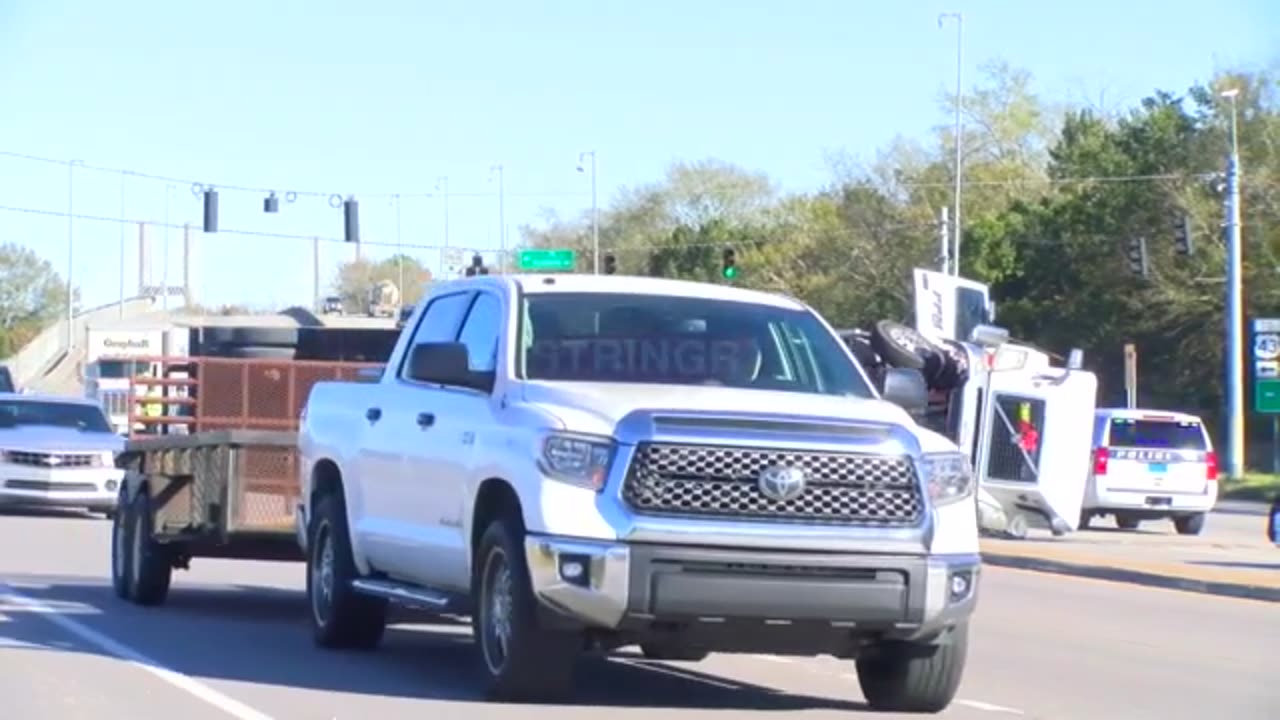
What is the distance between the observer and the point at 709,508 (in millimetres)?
10609

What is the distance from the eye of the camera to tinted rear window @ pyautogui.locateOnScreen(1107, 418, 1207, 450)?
32906mm

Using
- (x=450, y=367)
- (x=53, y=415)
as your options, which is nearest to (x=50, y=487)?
(x=53, y=415)

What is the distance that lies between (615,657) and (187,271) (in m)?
75.0

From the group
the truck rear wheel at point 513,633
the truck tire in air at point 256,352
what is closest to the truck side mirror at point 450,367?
the truck rear wheel at point 513,633

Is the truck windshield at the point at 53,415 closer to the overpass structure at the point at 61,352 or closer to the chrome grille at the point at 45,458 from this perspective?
the chrome grille at the point at 45,458

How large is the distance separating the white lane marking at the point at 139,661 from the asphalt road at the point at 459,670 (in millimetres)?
16

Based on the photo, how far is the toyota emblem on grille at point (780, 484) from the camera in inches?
418

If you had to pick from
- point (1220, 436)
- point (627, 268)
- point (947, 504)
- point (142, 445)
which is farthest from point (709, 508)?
point (627, 268)

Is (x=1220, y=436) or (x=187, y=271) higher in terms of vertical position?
(x=187, y=271)

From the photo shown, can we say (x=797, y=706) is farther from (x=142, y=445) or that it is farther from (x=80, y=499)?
(x=80, y=499)

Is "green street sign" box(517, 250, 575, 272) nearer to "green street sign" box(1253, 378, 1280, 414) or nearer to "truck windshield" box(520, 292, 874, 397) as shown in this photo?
"green street sign" box(1253, 378, 1280, 414)

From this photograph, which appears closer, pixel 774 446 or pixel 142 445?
pixel 774 446

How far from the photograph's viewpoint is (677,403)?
1100cm

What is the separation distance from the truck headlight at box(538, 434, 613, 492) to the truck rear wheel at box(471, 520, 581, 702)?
0.45 m
